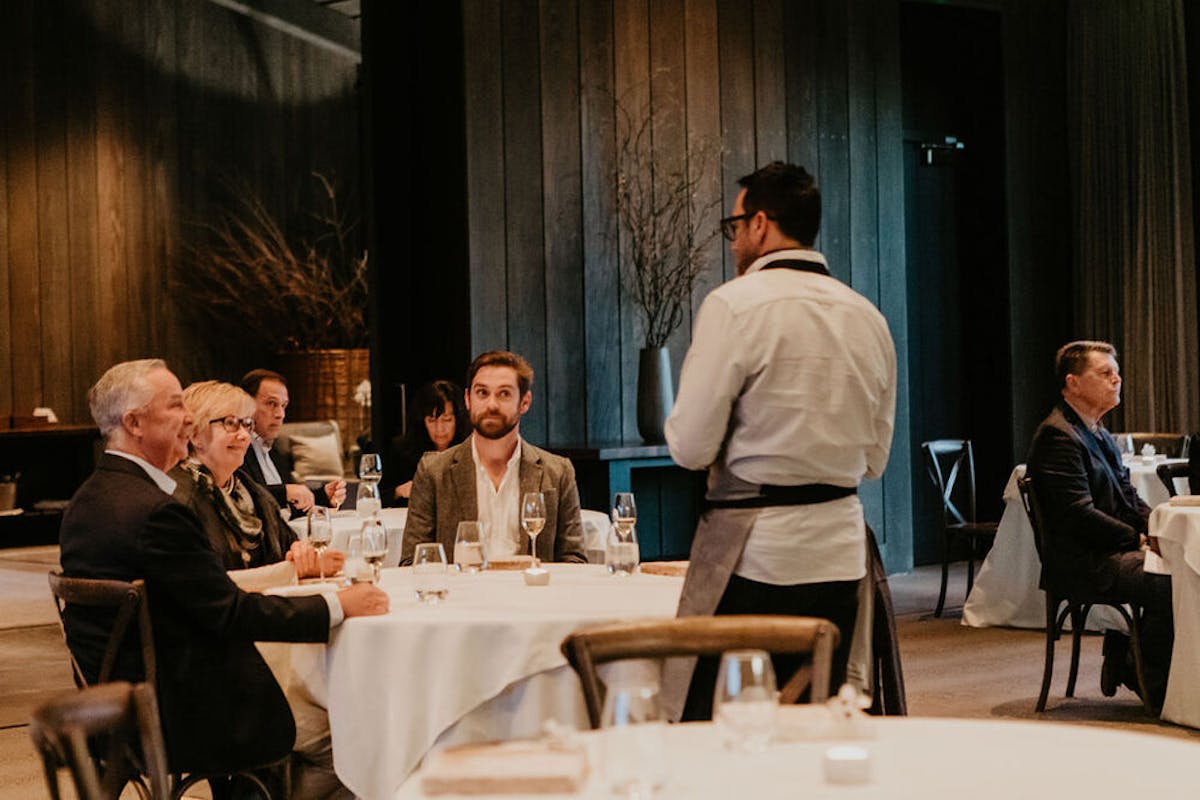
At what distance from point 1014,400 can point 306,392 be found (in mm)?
6045

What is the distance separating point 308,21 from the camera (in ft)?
49.4

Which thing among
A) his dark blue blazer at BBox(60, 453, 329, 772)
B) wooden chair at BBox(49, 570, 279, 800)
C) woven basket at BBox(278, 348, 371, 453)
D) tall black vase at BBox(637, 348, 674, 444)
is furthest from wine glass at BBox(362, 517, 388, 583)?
woven basket at BBox(278, 348, 371, 453)

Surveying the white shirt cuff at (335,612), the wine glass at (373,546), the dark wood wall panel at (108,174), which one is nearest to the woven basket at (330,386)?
the dark wood wall panel at (108,174)

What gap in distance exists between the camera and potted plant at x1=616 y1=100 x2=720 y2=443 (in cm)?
859

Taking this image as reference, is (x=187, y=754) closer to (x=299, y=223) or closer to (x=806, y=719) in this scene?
(x=806, y=719)

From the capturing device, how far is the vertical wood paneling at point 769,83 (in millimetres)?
9195

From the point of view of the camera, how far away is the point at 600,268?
8.50m

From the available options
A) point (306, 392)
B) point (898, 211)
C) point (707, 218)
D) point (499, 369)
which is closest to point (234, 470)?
point (499, 369)

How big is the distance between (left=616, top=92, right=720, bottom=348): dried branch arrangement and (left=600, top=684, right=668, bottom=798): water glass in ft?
22.1

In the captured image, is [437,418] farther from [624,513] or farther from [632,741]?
[632,741]

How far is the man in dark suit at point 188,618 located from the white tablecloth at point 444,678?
0.10 metres

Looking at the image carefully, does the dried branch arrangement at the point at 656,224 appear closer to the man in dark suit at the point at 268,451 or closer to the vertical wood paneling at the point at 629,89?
the vertical wood paneling at the point at 629,89

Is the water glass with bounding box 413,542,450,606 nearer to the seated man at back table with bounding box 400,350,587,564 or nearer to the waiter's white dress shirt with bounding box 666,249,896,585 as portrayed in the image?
the seated man at back table with bounding box 400,350,587,564

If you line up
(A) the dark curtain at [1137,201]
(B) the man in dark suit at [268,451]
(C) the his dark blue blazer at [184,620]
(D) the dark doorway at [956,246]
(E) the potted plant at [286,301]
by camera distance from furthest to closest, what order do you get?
(E) the potted plant at [286,301]
(D) the dark doorway at [956,246]
(A) the dark curtain at [1137,201]
(B) the man in dark suit at [268,451]
(C) the his dark blue blazer at [184,620]
